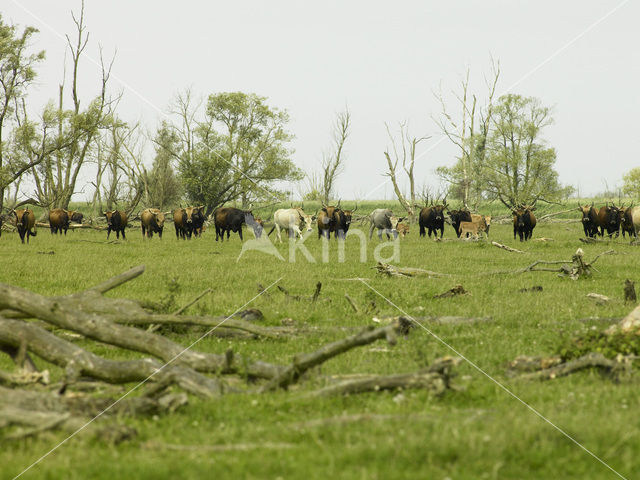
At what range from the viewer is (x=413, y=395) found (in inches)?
211

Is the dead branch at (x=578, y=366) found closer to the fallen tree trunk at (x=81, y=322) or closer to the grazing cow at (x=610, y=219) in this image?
the fallen tree trunk at (x=81, y=322)

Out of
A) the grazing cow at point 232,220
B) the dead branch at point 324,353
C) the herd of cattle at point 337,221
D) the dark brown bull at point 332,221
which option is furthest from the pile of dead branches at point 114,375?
the grazing cow at point 232,220

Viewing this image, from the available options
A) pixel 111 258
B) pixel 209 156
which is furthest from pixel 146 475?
pixel 209 156

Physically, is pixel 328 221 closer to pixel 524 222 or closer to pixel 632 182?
pixel 524 222

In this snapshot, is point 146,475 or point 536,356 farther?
point 536,356

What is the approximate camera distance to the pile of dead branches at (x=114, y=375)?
454 cm

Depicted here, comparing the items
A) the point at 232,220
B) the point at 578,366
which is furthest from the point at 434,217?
the point at 578,366

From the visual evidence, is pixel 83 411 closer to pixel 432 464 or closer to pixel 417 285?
pixel 432 464

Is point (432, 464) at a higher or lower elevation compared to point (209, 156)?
lower

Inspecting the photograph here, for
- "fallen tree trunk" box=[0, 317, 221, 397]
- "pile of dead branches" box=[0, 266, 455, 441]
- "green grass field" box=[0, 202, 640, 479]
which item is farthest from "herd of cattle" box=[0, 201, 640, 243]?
"fallen tree trunk" box=[0, 317, 221, 397]

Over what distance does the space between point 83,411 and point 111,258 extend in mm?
17832

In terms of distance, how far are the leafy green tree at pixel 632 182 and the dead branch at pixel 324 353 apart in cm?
9205

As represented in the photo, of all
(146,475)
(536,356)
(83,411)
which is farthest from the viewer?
(536,356)

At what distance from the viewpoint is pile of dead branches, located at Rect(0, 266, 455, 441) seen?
14.9ft
